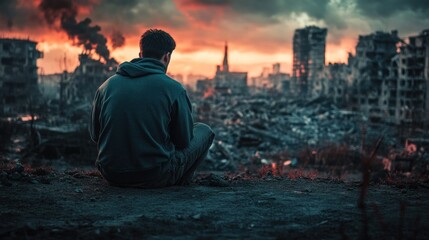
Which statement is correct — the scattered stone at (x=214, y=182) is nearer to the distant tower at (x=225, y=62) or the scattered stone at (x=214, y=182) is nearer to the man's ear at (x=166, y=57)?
the man's ear at (x=166, y=57)

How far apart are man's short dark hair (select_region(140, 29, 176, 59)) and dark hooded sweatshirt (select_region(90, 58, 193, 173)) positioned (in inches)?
4.3

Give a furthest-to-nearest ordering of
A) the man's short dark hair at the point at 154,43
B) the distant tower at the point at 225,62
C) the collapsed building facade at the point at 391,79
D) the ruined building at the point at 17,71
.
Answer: the distant tower at the point at 225,62 → the ruined building at the point at 17,71 → the collapsed building facade at the point at 391,79 → the man's short dark hair at the point at 154,43

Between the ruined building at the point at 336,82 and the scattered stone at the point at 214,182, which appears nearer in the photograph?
the scattered stone at the point at 214,182

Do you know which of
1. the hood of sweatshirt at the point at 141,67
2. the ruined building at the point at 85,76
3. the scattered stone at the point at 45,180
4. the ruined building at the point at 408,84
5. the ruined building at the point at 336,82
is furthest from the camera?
the ruined building at the point at 336,82

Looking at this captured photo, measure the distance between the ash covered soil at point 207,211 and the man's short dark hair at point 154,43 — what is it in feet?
4.77

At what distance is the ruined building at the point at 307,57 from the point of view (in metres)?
79.4

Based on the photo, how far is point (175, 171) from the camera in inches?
174

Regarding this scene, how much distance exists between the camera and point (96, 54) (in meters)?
56.4

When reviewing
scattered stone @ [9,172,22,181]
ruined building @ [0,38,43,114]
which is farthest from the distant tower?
scattered stone @ [9,172,22,181]

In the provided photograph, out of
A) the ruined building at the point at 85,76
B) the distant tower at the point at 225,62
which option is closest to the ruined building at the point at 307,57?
the distant tower at the point at 225,62

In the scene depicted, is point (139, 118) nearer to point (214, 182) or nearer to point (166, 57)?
point (166, 57)

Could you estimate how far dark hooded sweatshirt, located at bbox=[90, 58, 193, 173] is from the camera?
404 cm

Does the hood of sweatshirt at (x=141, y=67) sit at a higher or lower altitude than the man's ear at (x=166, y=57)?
lower

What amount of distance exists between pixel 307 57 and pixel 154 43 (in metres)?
80.5
